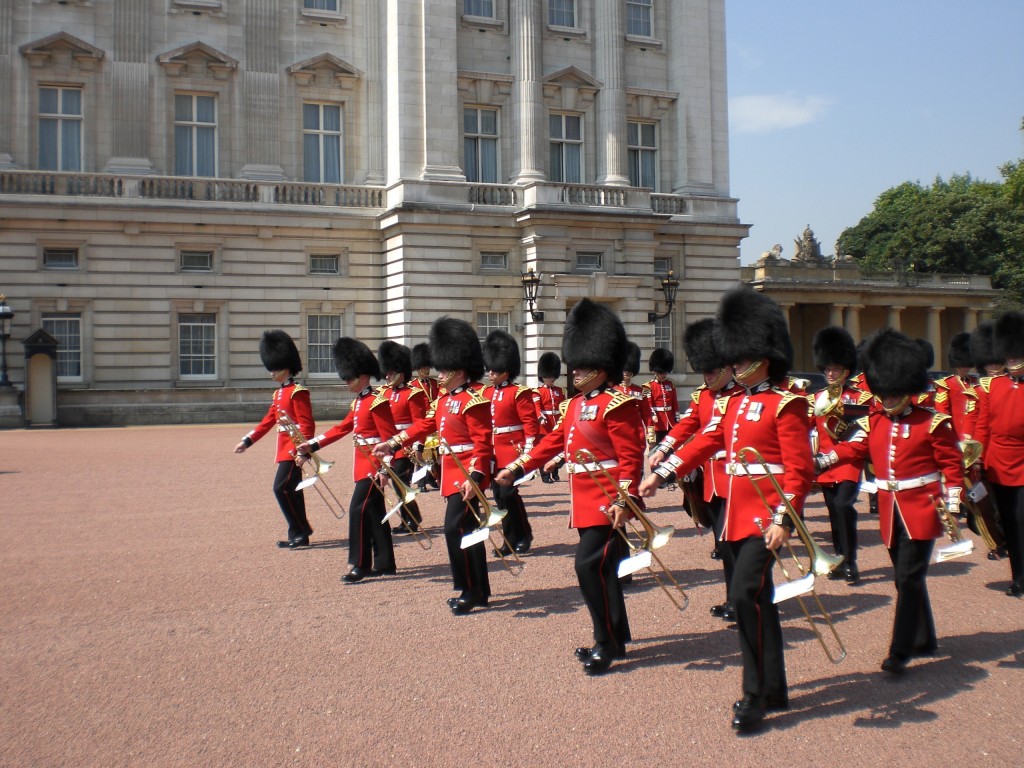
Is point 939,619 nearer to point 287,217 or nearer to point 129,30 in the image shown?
point 287,217

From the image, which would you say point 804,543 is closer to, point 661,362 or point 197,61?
point 661,362

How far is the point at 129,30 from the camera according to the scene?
2550 cm

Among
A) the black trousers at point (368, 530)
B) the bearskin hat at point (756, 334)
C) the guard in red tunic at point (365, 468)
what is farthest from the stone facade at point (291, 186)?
the bearskin hat at point (756, 334)

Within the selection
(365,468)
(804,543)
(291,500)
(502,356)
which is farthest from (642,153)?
(804,543)

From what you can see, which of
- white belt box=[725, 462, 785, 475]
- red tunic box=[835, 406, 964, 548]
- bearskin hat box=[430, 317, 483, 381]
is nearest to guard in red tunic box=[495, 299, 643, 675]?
white belt box=[725, 462, 785, 475]

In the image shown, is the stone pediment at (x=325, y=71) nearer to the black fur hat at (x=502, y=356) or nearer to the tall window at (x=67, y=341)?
the tall window at (x=67, y=341)

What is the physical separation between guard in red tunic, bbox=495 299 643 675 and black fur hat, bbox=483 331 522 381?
261cm

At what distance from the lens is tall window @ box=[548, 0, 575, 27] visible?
2912 centimetres

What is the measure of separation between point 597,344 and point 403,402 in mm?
4144

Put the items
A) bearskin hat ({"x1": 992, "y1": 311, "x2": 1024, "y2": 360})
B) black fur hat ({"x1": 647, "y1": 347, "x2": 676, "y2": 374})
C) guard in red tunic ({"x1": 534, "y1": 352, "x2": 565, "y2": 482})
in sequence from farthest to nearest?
black fur hat ({"x1": 647, "y1": 347, "x2": 676, "y2": 374}) → guard in red tunic ({"x1": 534, "y1": 352, "x2": 565, "y2": 482}) → bearskin hat ({"x1": 992, "y1": 311, "x2": 1024, "y2": 360})

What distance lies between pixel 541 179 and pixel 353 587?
2130cm

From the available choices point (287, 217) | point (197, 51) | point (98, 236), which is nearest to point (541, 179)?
point (287, 217)

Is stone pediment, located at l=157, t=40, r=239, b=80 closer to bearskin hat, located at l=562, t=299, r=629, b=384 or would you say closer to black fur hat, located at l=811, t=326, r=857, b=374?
black fur hat, located at l=811, t=326, r=857, b=374

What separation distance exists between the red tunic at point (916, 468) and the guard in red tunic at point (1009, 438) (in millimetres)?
1756
